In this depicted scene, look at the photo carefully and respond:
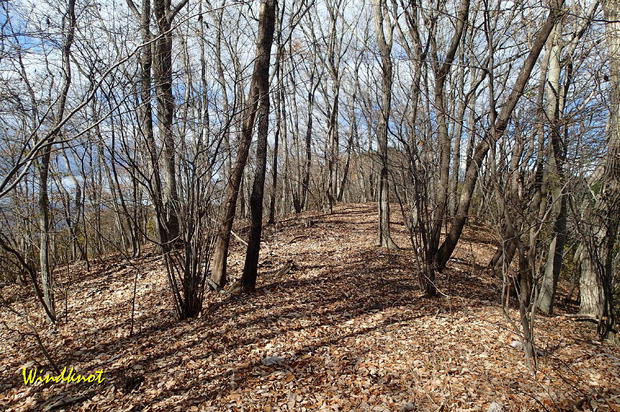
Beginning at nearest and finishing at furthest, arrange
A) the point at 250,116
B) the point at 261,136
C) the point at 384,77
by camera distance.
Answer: the point at 250,116
the point at 261,136
the point at 384,77

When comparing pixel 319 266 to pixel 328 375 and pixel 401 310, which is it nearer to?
pixel 401 310

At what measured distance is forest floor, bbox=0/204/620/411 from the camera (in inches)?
126

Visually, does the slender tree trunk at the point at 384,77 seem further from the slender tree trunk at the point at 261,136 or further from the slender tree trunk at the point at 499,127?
the slender tree trunk at the point at 261,136

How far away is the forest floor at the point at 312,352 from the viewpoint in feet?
10.5

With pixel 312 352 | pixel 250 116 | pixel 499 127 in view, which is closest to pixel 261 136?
pixel 250 116

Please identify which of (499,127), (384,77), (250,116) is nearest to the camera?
(250,116)

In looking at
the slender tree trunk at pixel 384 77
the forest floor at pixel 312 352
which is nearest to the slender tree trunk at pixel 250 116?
the forest floor at pixel 312 352

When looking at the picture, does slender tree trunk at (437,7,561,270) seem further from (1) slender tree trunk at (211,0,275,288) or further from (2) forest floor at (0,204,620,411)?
(1) slender tree trunk at (211,0,275,288)

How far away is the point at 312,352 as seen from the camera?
3980mm

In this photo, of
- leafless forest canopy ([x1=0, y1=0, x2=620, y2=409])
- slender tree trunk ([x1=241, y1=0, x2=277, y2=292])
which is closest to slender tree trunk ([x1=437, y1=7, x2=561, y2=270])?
leafless forest canopy ([x1=0, y1=0, x2=620, y2=409])

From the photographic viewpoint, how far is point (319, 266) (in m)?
7.07

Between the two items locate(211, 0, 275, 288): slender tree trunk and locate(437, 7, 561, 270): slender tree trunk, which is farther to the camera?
locate(211, 0, 275, 288): slender tree trunk

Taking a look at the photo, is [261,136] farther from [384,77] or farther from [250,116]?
[384,77]

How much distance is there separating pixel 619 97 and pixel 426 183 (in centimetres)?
267
